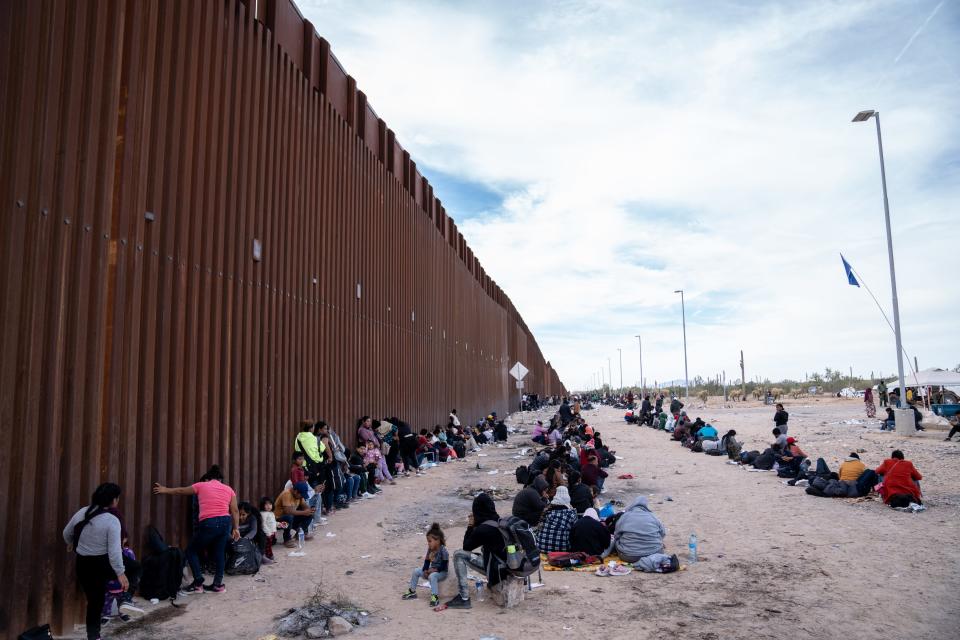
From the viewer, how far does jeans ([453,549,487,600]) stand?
712cm

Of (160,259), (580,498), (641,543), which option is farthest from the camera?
(580,498)

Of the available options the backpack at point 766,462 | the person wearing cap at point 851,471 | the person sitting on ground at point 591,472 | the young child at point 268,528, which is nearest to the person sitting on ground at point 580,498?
the person sitting on ground at point 591,472

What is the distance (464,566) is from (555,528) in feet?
6.99

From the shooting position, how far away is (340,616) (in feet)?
21.2

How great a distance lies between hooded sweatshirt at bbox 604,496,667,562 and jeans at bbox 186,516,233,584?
16.0 ft

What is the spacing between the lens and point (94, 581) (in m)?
5.87

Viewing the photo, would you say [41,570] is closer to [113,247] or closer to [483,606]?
[113,247]

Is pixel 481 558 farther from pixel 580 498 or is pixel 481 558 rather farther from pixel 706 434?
pixel 706 434

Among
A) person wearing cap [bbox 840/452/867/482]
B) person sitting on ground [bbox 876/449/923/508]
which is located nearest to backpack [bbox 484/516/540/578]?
person sitting on ground [bbox 876/449/923/508]

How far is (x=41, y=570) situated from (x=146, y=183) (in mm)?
4397

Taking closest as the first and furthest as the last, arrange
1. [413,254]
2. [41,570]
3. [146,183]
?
[41,570] → [146,183] → [413,254]

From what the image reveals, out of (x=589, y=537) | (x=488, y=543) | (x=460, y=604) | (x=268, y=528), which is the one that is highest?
(x=488, y=543)

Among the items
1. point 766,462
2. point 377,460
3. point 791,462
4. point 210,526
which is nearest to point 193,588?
point 210,526

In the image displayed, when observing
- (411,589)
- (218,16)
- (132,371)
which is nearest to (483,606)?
(411,589)
